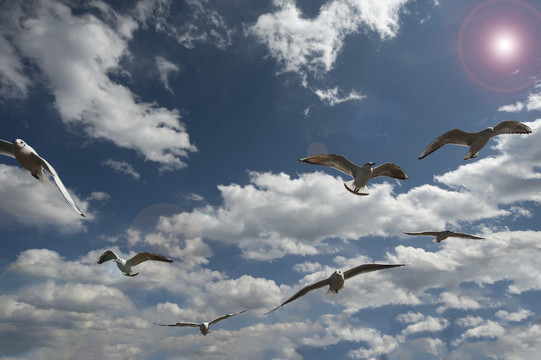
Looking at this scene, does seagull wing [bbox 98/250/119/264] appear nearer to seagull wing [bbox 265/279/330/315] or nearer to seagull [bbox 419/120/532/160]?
seagull wing [bbox 265/279/330/315]

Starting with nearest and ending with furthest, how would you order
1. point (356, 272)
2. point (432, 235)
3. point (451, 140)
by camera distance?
point (356, 272) < point (451, 140) < point (432, 235)

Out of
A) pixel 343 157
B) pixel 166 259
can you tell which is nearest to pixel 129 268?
pixel 166 259

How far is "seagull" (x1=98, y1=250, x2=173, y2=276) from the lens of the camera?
30.2 metres

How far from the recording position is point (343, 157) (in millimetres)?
31031

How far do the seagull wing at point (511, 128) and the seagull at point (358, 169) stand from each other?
8.68 m

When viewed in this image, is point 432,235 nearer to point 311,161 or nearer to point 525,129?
point 525,129

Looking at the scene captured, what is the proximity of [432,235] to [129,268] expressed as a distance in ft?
98.3

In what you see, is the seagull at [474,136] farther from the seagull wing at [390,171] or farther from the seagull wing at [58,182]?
the seagull wing at [58,182]

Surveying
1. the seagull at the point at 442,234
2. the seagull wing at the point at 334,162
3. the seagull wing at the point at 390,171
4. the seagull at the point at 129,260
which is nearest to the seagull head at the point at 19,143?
the seagull at the point at 129,260

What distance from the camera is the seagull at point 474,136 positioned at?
30641 mm

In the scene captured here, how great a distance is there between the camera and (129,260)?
30.5 meters

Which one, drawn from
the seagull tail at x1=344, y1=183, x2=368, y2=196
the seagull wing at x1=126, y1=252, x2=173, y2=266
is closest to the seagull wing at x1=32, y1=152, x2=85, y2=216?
the seagull wing at x1=126, y1=252, x2=173, y2=266

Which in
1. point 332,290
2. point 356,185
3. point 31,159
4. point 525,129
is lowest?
point 332,290

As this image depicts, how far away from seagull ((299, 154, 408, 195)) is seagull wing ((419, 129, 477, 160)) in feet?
8.37
